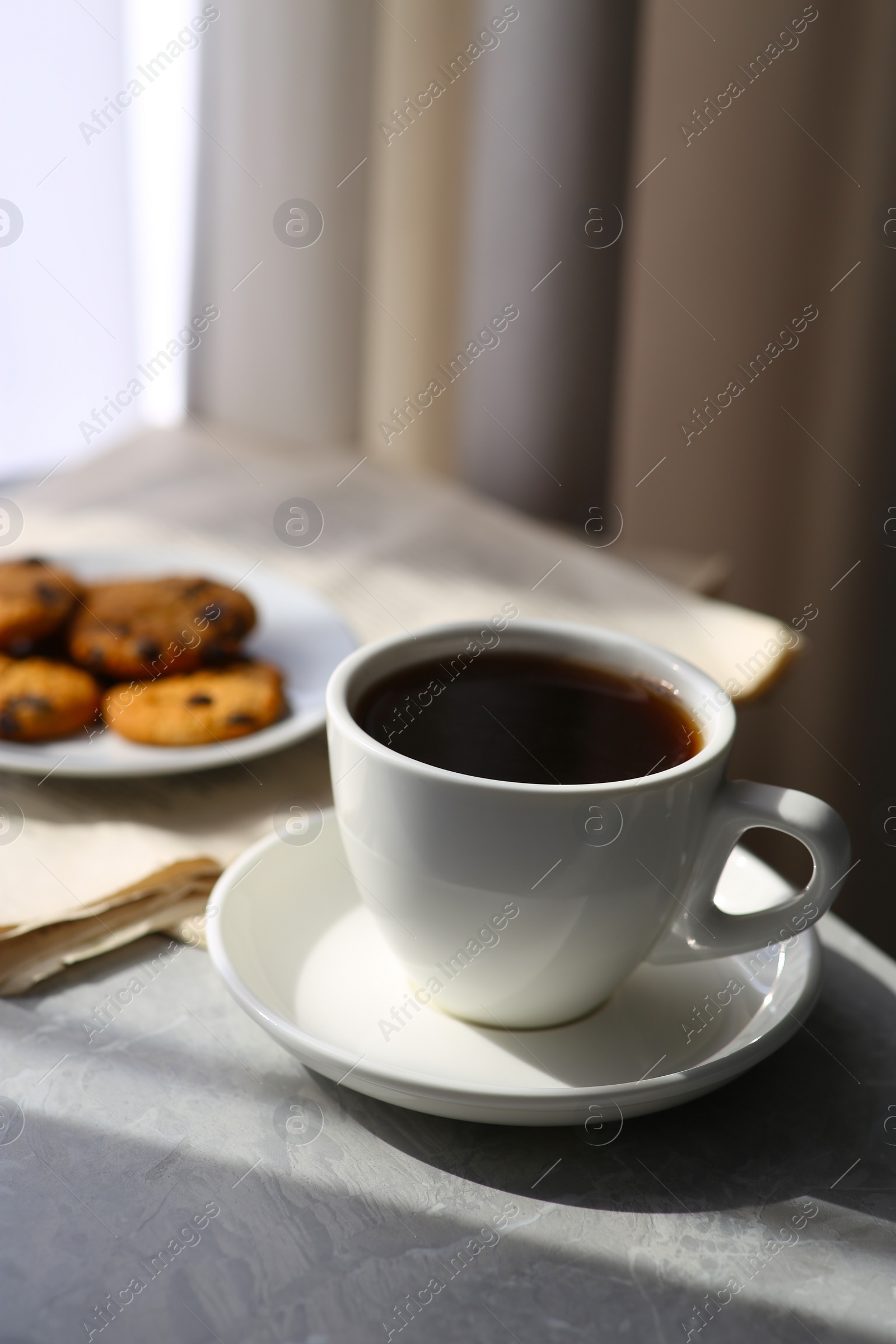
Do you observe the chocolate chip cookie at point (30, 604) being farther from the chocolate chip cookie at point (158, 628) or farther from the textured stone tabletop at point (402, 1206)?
the textured stone tabletop at point (402, 1206)

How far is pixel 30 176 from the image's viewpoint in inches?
51.2

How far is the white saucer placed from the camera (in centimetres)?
46

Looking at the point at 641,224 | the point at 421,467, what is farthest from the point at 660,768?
the point at 641,224

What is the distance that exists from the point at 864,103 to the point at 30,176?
1066 millimetres

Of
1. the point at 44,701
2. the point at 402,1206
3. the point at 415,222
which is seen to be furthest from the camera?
the point at 415,222

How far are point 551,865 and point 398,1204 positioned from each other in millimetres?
151

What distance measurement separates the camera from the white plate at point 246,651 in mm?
710

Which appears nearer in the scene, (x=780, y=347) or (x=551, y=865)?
(x=551, y=865)

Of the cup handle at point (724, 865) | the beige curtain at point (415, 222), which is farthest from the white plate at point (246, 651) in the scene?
the beige curtain at point (415, 222)

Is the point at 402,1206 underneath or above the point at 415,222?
underneath

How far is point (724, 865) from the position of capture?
0.54 metres

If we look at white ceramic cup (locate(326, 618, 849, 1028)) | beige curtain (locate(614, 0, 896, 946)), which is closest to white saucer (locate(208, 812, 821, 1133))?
white ceramic cup (locate(326, 618, 849, 1028))

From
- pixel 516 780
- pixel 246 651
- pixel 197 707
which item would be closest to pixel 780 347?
pixel 246 651

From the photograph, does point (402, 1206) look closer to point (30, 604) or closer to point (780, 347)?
point (30, 604)
